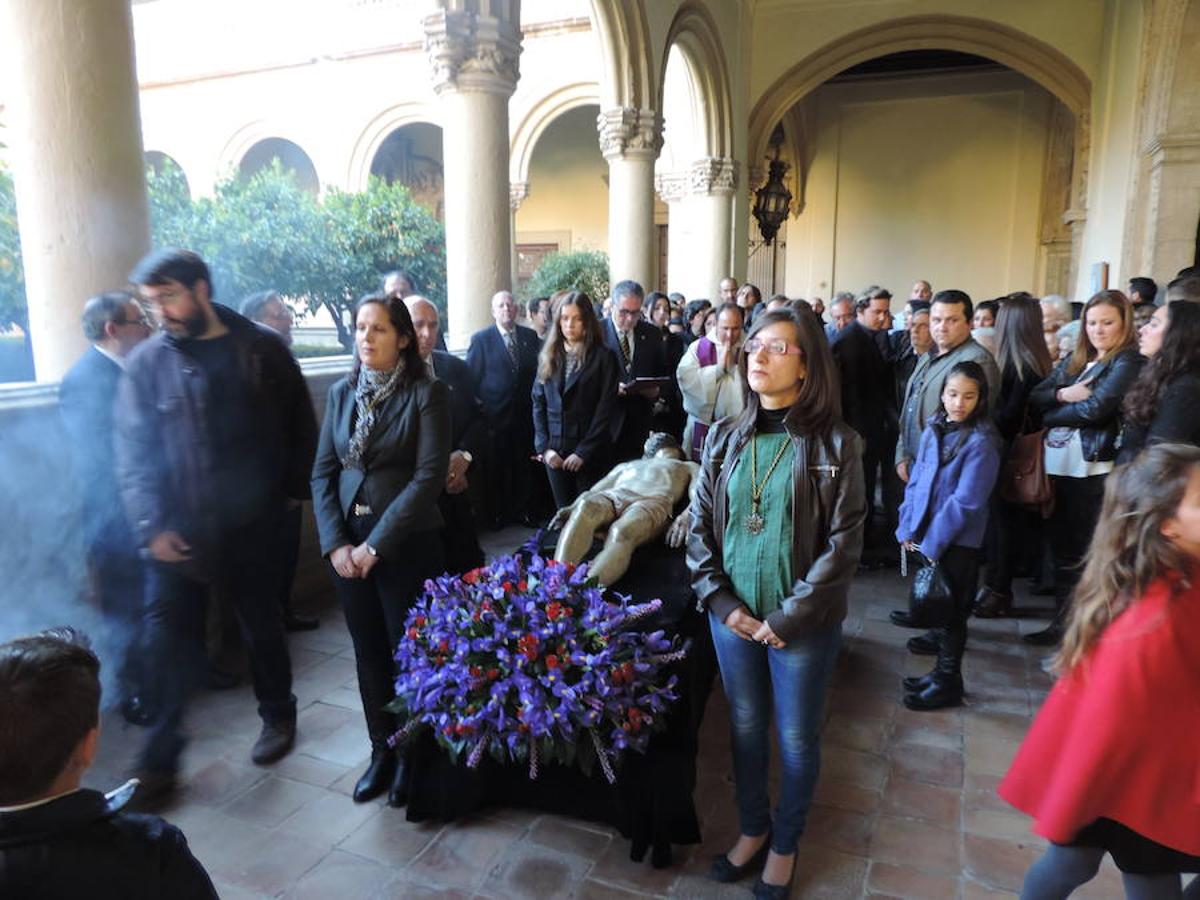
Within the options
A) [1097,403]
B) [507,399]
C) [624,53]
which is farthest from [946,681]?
[624,53]

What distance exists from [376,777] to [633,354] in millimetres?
3546

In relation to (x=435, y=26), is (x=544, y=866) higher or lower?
lower

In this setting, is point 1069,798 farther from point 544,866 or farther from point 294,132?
point 294,132

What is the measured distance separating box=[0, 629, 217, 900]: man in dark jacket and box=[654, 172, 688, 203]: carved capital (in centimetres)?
1175

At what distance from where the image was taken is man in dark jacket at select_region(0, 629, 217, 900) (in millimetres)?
1065

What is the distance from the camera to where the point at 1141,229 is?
870 centimetres

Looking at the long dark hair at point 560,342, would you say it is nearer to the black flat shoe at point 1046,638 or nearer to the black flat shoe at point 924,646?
the black flat shoe at point 924,646

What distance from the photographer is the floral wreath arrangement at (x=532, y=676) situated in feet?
7.89

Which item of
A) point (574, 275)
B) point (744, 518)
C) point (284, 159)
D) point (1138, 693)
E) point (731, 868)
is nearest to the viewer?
point (1138, 693)

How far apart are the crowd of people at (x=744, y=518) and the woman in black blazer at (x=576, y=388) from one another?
45mm

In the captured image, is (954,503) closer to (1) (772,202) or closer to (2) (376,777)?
(2) (376,777)

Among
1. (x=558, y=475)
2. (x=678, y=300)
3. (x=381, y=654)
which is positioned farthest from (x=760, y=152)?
(x=381, y=654)

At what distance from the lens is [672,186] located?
1242cm

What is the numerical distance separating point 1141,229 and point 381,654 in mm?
9352
